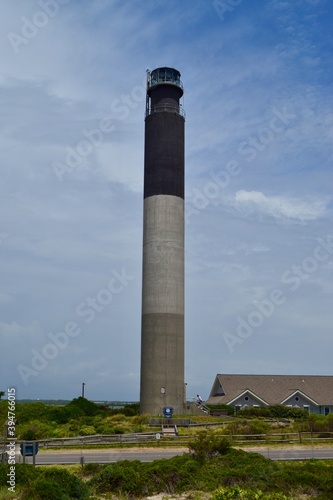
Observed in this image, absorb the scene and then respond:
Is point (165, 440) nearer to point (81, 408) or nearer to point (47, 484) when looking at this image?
point (47, 484)

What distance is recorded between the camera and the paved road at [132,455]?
91.7 ft

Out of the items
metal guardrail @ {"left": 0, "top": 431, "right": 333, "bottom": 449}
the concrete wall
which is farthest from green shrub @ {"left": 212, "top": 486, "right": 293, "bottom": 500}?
the concrete wall

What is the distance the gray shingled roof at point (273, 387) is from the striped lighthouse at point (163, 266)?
1440cm

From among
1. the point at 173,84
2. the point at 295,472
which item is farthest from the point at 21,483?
the point at 173,84

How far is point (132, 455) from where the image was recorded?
99.6 ft

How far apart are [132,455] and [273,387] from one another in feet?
140

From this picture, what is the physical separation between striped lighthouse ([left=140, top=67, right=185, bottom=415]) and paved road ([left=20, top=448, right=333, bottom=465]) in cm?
2252

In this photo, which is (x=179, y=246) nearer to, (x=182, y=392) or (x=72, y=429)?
(x=182, y=392)

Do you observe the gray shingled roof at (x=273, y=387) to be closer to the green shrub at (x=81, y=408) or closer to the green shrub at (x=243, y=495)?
the green shrub at (x=81, y=408)

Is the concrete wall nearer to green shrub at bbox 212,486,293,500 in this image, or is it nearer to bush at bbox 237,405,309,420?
bush at bbox 237,405,309,420

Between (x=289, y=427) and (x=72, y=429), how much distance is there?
17.3 meters

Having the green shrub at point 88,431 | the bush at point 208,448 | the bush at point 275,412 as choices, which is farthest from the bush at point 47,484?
the bush at point 275,412

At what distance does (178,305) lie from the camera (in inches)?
2251

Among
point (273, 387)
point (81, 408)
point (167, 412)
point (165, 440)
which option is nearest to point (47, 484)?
point (165, 440)
